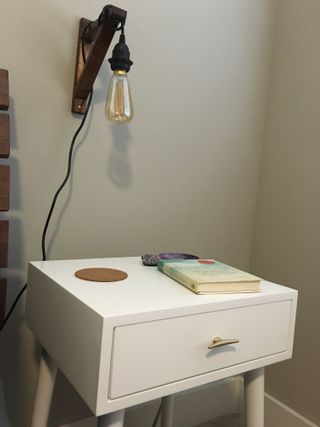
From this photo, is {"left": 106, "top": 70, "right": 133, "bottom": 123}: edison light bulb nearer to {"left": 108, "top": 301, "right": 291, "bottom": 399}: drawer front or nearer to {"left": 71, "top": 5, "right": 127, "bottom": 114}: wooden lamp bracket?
{"left": 71, "top": 5, "right": 127, "bottom": 114}: wooden lamp bracket

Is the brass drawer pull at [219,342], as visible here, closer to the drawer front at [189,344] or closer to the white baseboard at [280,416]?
the drawer front at [189,344]

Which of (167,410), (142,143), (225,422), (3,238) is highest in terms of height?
(142,143)

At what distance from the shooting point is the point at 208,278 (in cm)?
63

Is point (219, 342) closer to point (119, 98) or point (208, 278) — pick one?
point (208, 278)

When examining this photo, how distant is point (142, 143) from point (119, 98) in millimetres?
254

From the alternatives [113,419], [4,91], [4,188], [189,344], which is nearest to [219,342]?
[189,344]

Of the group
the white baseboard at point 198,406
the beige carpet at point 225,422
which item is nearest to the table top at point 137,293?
the white baseboard at point 198,406

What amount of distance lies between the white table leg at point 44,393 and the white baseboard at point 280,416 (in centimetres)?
75

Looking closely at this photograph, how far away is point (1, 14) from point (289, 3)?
89 centimetres

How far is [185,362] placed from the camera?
569 mm

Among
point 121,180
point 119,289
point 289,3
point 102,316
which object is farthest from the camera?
point 289,3

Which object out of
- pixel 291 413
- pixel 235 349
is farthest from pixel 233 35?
pixel 291 413

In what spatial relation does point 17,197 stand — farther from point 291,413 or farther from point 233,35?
point 291,413

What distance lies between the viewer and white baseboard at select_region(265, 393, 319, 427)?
1085 mm
